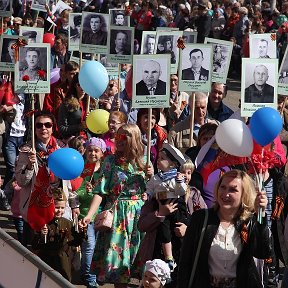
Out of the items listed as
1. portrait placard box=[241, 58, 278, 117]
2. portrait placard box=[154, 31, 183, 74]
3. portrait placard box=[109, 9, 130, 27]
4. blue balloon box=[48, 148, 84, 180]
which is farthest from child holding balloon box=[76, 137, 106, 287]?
portrait placard box=[109, 9, 130, 27]

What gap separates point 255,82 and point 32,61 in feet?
7.37

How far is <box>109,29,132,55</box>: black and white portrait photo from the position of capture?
39.8 feet

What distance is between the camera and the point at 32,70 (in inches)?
403

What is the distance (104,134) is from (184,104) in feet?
6.44

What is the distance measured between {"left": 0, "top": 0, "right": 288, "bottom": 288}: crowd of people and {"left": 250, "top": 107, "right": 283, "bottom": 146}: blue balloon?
35cm

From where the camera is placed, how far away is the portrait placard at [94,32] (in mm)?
12703

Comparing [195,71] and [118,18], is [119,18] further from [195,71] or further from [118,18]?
[195,71]

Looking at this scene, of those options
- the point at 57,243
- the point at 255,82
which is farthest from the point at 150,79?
the point at 57,243

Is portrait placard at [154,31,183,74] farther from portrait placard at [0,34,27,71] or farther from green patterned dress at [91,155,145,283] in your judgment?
green patterned dress at [91,155,145,283]

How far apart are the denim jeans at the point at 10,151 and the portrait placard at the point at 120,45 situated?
138 cm

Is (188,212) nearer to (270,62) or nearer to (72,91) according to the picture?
(270,62)

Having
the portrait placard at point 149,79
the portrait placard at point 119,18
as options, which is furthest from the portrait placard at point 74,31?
the portrait placard at point 149,79

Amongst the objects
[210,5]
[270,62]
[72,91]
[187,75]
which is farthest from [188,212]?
[210,5]

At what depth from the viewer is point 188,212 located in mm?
7578
